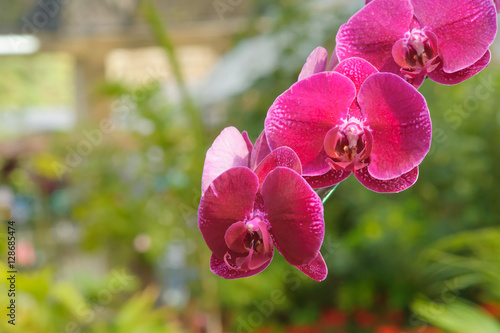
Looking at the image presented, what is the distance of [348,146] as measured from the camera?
0.53 feet

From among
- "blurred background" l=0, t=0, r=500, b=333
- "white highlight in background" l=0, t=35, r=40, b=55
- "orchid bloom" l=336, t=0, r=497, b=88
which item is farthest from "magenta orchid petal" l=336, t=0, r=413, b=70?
"white highlight in background" l=0, t=35, r=40, b=55

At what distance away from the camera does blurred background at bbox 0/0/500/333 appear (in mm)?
1507

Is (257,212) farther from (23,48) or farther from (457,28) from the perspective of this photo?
(23,48)

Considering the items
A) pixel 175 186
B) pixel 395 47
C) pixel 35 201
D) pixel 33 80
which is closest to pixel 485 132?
→ pixel 175 186

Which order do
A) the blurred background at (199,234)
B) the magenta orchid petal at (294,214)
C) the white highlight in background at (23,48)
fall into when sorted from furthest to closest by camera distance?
the white highlight in background at (23,48) < the blurred background at (199,234) < the magenta orchid petal at (294,214)

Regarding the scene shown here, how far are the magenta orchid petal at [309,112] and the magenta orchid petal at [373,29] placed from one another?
0.9 inches

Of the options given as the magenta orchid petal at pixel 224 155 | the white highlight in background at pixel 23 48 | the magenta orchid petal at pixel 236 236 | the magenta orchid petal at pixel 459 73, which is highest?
the white highlight in background at pixel 23 48

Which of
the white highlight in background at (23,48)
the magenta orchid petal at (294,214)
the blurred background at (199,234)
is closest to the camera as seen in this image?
the magenta orchid petal at (294,214)

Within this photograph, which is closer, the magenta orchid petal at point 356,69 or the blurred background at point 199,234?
the magenta orchid petal at point 356,69

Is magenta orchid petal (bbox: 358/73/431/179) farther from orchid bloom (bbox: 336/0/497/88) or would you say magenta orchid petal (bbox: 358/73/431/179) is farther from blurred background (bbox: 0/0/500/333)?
blurred background (bbox: 0/0/500/333)

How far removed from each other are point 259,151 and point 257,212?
0.02m

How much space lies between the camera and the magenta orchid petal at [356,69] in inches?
6.6

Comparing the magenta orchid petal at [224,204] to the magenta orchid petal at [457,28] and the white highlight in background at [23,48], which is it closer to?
the magenta orchid petal at [457,28]

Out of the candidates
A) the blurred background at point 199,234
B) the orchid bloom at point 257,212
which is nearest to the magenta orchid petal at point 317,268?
the orchid bloom at point 257,212
